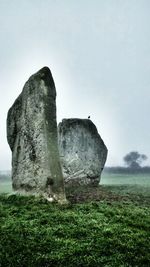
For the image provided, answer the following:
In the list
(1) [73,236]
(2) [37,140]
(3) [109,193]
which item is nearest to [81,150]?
(3) [109,193]

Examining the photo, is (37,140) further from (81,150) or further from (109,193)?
(81,150)

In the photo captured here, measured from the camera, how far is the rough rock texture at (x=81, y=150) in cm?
2819

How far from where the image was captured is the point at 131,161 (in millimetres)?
120125

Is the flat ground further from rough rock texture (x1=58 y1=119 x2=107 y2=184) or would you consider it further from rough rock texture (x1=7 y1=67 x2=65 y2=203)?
rough rock texture (x1=7 y1=67 x2=65 y2=203)

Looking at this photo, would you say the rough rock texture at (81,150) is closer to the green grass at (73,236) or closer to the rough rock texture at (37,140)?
the rough rock texture at (37,140)

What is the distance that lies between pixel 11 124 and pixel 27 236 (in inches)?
351

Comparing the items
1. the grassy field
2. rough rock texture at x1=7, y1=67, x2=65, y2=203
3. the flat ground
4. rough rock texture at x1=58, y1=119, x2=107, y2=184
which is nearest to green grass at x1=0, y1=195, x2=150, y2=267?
the grassy field

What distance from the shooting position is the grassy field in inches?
386

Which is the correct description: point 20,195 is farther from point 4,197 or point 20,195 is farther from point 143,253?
point 143,253

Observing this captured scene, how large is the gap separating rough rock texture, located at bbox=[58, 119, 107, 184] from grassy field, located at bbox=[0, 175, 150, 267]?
42.7ft

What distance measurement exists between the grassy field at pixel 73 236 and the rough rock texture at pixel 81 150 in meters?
13.0

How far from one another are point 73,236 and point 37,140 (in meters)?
6.09

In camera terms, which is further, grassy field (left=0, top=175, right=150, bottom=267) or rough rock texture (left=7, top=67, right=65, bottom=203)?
rough rock texture (left=7, top=67, right=65, bottom=203)

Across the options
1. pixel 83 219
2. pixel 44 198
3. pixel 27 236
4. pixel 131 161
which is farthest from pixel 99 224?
pixel 131 161
